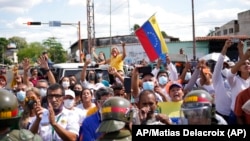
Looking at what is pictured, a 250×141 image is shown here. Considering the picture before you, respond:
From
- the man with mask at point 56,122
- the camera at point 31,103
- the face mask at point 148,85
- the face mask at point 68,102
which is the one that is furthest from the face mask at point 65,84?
the man with mask at point 56,122

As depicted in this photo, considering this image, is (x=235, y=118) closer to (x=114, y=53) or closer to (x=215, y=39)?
(x=114, y=53)

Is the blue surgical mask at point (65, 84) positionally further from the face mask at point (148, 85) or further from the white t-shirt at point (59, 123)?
the white t-shirt at point (59, 123)

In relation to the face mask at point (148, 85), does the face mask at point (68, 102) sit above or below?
below

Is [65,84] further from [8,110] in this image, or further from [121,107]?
[8,110]

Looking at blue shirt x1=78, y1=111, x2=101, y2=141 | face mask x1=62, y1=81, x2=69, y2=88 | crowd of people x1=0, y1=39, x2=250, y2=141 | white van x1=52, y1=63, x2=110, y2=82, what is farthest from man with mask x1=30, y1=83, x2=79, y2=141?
white van x1=52, y1=63, x2=110, y2=82

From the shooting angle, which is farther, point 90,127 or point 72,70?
point 72,70

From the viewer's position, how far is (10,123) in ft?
10.8

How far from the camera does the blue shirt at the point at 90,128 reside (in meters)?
4.50

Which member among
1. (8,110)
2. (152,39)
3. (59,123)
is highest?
Answer: (152,39)

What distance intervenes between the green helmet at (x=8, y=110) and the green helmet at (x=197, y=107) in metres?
1.38

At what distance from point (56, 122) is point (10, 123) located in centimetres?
148

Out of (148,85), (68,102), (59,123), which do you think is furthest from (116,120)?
(148,85)

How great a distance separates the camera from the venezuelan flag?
1114 centimetres

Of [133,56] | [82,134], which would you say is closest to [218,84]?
[82,134]
